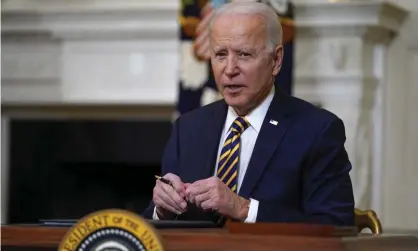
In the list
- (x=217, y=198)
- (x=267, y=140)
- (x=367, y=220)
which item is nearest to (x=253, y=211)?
(x=217, y=198)

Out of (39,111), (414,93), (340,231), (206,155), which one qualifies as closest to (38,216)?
(39,111)

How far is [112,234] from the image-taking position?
167 cm

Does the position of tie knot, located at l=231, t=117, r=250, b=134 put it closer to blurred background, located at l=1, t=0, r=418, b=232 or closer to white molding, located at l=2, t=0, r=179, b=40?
blurred background, located at l=1, t=0, r=418, b=232

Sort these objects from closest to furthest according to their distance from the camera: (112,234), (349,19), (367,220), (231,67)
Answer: (112,234) → (231,67) → (367,220) → (349,19)

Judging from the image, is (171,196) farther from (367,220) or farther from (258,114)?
(367,220)

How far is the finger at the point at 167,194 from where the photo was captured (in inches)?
83.3

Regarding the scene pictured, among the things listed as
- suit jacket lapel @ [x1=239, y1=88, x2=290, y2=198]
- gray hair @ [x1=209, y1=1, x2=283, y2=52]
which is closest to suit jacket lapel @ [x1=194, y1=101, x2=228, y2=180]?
suit jacket lapel @ [x1=239, y1=88, x2=290, y2=198]

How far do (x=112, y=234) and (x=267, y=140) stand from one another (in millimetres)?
693

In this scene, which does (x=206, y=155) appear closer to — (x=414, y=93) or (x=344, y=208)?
(x=344, y=208)

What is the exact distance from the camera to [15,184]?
5621 millimetres

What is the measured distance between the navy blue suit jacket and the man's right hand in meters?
0.16

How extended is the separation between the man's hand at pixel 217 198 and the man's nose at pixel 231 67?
30 centimetres

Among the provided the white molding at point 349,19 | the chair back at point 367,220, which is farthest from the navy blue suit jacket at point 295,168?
the white molding at point 349,19

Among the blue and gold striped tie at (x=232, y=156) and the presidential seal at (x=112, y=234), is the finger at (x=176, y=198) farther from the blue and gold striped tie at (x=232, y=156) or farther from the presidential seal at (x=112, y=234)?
the presidential seal at (x=112, y=234)
